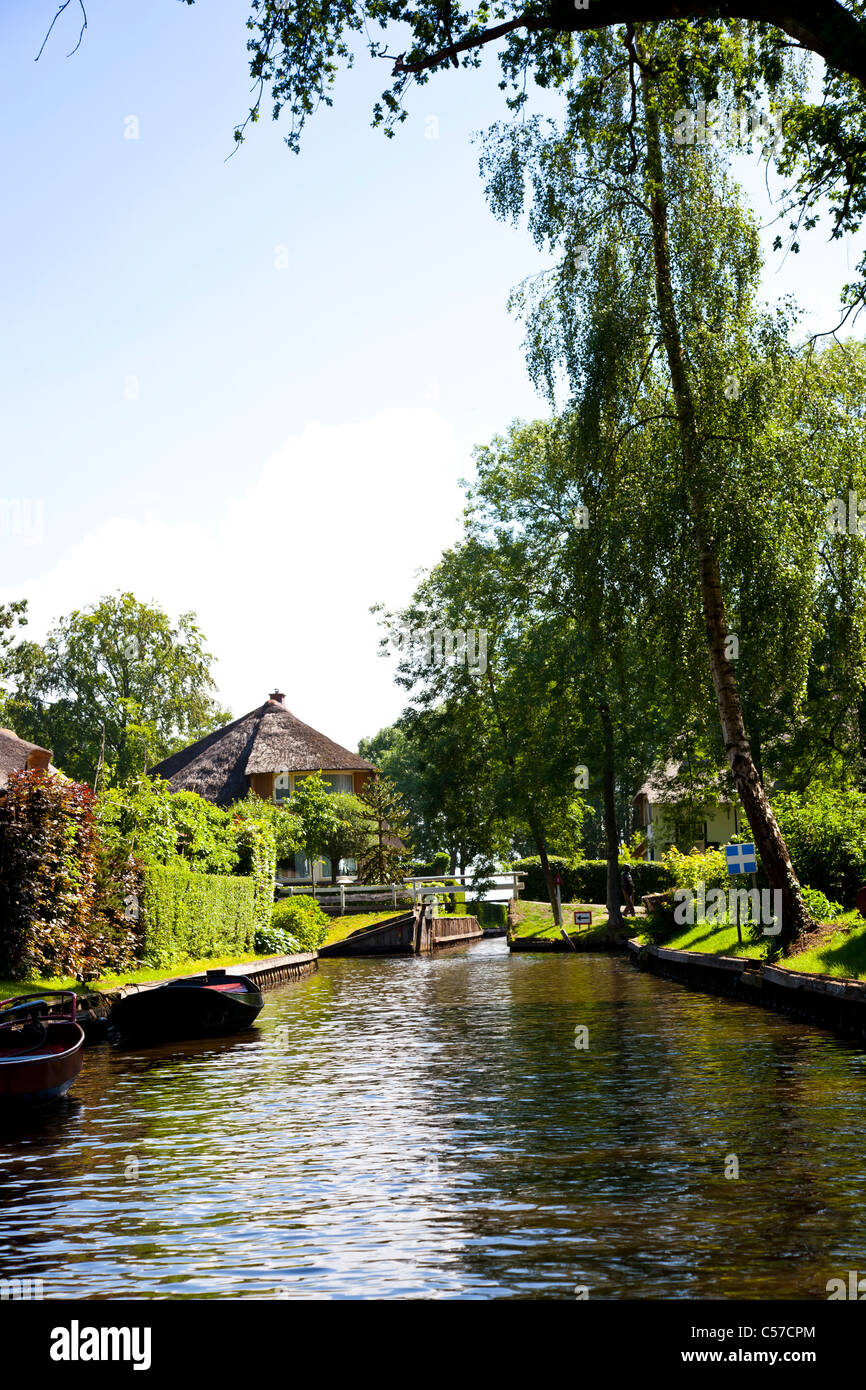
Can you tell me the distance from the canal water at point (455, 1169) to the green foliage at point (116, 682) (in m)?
54.0

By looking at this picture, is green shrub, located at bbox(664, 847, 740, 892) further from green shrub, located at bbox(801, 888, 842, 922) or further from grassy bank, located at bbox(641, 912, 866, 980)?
green shrub, located at bbox(801, 888, 842, 922)

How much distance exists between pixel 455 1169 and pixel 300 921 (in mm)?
30897

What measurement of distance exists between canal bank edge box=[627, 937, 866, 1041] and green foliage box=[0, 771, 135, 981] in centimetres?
1143

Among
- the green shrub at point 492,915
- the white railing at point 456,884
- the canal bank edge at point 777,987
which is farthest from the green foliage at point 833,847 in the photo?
the green shrub at point 492,915

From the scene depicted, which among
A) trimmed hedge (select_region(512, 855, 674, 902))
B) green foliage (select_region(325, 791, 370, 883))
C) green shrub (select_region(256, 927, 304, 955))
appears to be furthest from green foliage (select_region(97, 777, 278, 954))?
trimmed hedge (select_region(512, 855, 674, 902))

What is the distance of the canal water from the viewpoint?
22.7 ft

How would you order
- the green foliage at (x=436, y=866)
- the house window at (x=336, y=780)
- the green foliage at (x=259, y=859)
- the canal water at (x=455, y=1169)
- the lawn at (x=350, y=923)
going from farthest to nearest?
the green foliage at (x=436, y=866)
the house window at (x=336, y=780)
the lawn at (x=350, y=923)
the green foliage at (x=259, y=859)
the canal water at (x=455, y=1169)

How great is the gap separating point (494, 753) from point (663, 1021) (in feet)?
87.9

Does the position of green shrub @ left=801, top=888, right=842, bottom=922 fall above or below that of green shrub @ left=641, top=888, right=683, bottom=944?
above

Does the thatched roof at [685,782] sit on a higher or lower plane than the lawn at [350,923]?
higher

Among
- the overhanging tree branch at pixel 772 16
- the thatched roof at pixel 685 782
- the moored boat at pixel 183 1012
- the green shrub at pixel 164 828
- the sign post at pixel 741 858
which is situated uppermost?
the overhanging tree branch at pixel 772 16

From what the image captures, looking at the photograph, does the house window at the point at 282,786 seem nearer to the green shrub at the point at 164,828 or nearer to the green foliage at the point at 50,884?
the green shrub at the point at 164,828

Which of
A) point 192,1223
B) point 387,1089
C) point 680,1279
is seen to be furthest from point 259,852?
point 680,1279

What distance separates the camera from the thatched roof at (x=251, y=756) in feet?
201
